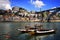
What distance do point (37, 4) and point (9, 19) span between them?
0.70 meters

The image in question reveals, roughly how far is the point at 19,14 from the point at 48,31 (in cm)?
76

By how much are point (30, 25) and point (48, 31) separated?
0.45 meters

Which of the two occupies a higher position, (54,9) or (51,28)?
(54,9)

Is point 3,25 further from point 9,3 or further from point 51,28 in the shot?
point 51,28

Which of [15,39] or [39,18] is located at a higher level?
[39,18]

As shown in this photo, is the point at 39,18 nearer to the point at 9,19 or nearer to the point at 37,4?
the point at 37,4

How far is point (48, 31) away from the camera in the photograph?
5.21 meters

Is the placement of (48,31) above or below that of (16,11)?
below

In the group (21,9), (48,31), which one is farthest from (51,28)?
(21,9)

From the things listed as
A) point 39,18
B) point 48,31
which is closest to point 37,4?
point 39,18

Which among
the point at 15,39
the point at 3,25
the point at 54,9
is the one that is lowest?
the point at 15,39

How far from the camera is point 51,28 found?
16.8 feet

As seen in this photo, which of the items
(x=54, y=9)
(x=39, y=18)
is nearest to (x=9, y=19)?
(x=39, y=18)

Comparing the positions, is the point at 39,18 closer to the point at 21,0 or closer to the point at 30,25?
the point at 30,25
